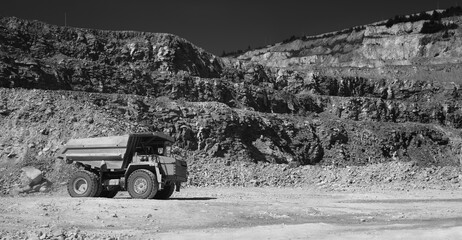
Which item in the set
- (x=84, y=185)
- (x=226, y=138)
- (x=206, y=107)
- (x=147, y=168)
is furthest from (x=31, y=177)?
(x=206, y=107)

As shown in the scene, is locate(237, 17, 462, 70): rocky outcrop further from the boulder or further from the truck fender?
the truck fender

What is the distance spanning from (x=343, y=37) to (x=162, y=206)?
107179 millimetres

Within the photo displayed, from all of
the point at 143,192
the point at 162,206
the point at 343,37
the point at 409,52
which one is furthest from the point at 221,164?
the point at 343,37

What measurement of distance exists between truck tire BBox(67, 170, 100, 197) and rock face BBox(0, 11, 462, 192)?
518cm

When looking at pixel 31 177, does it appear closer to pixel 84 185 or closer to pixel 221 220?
pixel 84 185

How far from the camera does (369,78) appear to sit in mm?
66312

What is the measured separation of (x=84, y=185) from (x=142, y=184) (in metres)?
1.91

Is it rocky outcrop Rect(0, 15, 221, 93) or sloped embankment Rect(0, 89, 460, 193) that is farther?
rocky outcrop Rect(0, 15, 221, 93)

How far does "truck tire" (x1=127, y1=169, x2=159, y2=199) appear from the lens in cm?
A: 1510

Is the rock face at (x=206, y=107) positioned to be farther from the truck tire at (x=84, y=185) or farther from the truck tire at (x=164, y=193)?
the truck tire at (x=164, y=193)

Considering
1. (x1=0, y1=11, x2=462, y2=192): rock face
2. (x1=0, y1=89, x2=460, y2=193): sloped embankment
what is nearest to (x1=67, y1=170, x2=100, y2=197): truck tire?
(x1=0, y1=89, x2=460, y2=193): sloped embankment

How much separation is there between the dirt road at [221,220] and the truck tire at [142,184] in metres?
1.17

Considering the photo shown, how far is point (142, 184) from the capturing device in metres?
15.3

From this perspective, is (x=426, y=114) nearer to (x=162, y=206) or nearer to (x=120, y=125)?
(x=120, y=125)
